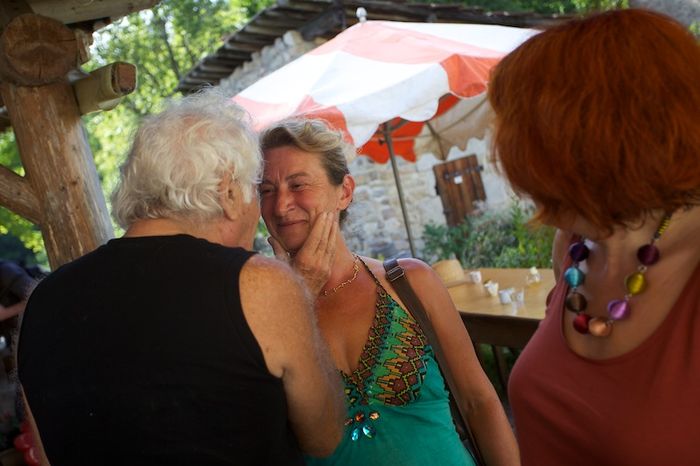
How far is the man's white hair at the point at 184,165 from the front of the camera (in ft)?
5.20

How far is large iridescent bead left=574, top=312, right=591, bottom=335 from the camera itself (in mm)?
1436

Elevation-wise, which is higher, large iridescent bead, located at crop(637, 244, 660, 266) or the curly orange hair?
the curly orange hair

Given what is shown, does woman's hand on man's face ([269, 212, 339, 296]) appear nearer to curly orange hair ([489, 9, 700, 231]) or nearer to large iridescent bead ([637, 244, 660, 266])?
curly orange hair ([489, 9, 700, 231])

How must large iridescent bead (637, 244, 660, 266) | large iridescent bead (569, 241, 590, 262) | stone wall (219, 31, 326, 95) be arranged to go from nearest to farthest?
large iridescent bead (637, 244, 660, 266), large iridescent bead (569, 241, 590, 262), stone wall (219, 31, 326, 95)

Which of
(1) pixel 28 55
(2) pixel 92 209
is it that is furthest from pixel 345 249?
(1) pixel 28 55

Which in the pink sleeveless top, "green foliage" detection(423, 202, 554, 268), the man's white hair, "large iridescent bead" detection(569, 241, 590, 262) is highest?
the man's white hair

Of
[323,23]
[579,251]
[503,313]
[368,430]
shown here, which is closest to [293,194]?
[368,430]

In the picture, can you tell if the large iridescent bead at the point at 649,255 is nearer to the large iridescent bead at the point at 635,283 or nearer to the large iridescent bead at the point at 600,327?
the large iridescent bead at the point at 635,283

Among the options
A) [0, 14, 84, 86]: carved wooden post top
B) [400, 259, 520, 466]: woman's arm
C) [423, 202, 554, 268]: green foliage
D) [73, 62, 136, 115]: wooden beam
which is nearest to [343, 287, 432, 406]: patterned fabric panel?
[400, 259, 520, 466]: woman's arm

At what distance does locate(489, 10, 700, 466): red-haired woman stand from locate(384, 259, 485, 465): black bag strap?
21.0 inches

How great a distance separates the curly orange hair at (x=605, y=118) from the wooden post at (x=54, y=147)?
7.53ft

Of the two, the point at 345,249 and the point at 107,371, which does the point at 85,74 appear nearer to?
the point at 345,249

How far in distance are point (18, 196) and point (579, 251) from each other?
2.49 meters

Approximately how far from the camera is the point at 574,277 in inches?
60.6
